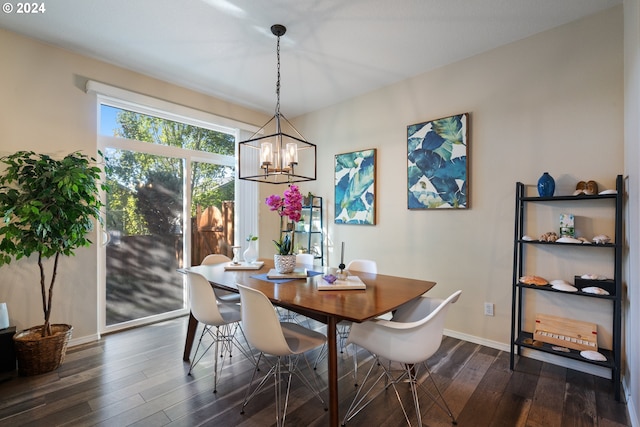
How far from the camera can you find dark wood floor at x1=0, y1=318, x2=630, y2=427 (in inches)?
70.0

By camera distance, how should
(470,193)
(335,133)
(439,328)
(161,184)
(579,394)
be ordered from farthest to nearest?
(335,133), (161,184), (470,193), (579,394), (439,328)

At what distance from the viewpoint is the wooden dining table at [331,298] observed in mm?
1524

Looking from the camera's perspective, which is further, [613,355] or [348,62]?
[348,62]

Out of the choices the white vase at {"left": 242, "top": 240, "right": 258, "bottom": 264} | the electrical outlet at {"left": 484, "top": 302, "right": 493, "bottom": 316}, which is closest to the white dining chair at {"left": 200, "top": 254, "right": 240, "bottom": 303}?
the white vase at {"left": 242, "top": 240, "right": 258, "bottom": 264}

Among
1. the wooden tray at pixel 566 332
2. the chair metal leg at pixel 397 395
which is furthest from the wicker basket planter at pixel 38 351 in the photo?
the wooden tray at pixel 566 332

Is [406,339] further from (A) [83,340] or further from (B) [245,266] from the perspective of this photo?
(A) [83,340]

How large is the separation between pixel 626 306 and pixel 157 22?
411cm

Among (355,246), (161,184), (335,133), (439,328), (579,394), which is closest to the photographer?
(439,328)

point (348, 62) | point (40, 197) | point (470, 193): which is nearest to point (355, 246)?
point (470, 193)

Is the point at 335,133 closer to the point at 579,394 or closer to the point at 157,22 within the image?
the point at 157,22

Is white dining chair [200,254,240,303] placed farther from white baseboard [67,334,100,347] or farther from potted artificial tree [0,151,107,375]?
white baseboard [67,334,100,347]

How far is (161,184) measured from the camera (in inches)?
139

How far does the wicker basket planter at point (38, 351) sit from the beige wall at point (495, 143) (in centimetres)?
300

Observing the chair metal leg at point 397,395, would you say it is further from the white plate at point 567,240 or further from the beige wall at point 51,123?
the beige wall at point 51,123
